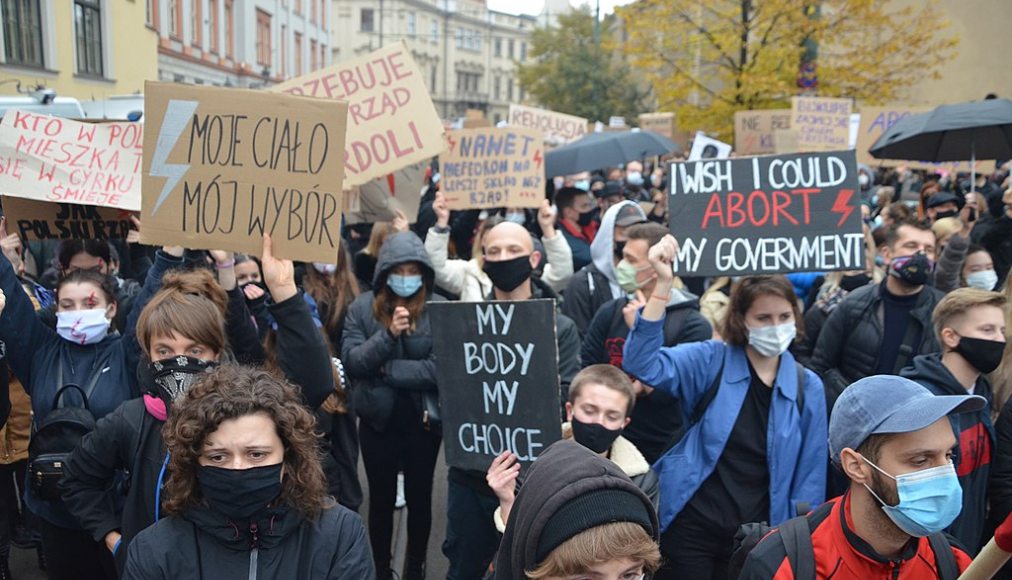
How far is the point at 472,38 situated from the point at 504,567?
10336 cm

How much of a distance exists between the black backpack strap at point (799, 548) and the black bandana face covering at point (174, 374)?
2.03 meters

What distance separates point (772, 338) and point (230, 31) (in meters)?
39.6

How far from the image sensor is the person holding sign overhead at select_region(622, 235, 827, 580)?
144 inches

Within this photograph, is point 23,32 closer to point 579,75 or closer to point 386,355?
point 386,355

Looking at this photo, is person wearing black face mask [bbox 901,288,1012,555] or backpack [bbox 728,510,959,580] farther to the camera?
person wearing black face mask [bbox 901,288,1012,555]

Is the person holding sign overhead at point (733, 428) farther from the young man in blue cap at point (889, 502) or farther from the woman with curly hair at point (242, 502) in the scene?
the woman with curly hair at point (242, 502)

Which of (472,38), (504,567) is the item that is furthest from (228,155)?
(472,38)

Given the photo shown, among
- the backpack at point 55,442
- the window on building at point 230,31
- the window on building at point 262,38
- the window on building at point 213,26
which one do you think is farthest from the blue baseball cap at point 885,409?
the window on building at point 262,38

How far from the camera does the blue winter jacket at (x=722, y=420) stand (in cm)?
363

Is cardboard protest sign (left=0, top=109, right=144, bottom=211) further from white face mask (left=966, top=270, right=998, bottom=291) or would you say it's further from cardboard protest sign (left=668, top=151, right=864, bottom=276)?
white face mask (left=966, top=270, right=998, bottom=291)

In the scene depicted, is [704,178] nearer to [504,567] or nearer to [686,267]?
[686,267]

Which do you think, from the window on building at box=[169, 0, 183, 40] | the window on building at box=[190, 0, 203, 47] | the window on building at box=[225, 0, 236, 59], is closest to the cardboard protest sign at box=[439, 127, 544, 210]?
the window on building at box=[169, 0, 183, 40]

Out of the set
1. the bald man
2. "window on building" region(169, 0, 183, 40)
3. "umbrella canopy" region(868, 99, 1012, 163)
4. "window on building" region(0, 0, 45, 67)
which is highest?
"window on building" region(169, 0, 183, 40)

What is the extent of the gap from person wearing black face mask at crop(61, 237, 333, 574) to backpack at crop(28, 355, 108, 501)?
14 centimetres
